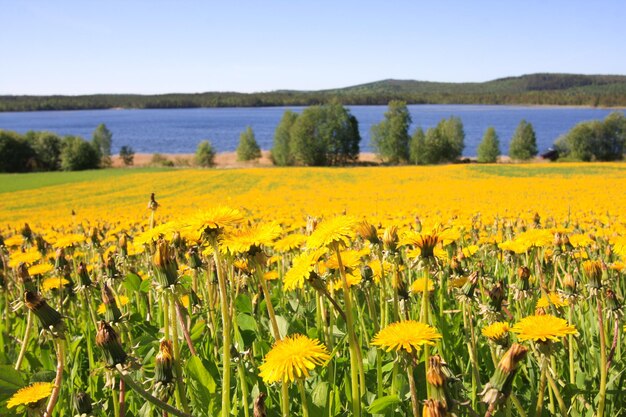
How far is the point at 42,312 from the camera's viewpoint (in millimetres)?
1755

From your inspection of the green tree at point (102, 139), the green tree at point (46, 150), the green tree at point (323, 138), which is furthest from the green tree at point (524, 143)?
the green tree at point (46, 150)

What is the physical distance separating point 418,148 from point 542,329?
7001 centimetres

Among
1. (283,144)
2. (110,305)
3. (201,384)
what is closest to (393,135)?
(283,144)

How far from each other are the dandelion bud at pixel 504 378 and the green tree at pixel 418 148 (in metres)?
70.0

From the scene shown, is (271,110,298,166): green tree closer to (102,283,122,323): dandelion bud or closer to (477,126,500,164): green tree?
(477,126,500,164): green tree

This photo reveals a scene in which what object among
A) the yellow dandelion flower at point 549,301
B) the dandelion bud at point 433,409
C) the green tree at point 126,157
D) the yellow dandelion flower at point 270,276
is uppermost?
the dandelion bud at point 433,409

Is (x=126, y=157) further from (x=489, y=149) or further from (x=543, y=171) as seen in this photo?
(x=543, y=171)

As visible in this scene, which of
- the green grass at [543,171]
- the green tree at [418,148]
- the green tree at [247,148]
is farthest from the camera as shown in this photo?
the green tree at [247,148]

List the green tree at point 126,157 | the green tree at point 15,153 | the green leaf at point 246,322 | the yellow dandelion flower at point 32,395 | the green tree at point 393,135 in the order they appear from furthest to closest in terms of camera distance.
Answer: the green tree at point 126,157
the green tree at point 393,135
the green tree at point 15,153
the green leaf at point 246,322
the yellow dandelion flower at point 32,395

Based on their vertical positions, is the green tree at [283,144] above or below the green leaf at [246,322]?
below

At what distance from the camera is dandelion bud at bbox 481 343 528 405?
1268 mm

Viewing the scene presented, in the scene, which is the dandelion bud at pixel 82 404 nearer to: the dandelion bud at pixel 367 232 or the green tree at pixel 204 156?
the dandelion bud at pixel 367 232

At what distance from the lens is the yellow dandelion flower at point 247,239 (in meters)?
1.71

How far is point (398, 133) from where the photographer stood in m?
70.5
